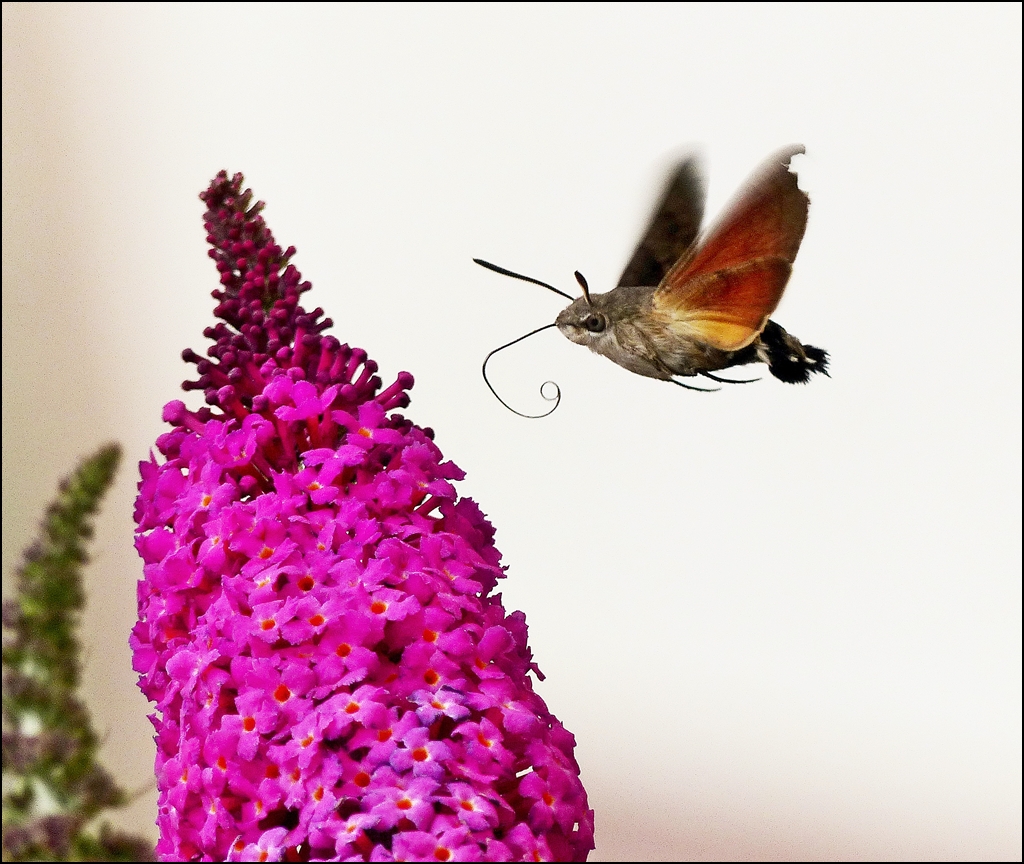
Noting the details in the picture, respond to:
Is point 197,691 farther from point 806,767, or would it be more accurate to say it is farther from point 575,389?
point 806,767

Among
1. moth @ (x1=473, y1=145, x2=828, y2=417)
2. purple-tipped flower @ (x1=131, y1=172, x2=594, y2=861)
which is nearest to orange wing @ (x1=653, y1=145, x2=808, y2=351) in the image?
moth @ (x1=473, y1=145, x2=828, y2=417)

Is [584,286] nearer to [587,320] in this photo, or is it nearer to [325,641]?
[587,320]

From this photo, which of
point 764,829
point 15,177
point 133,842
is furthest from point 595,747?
point 15,177

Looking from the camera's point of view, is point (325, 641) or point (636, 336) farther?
point (636, 336)

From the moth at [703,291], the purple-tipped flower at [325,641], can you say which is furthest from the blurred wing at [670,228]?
the purple-tipped flower at [325,641]

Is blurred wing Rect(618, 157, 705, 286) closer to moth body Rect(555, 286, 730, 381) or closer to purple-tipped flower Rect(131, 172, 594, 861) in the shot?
moth body Rect(555, 286, 730, 381)

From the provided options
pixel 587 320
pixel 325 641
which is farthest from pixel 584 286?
pixel 325 641

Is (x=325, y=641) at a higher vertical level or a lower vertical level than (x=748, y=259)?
lower

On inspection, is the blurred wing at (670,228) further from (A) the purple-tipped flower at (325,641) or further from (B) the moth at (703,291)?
(A) the purple-tipped flower at (325,641)
